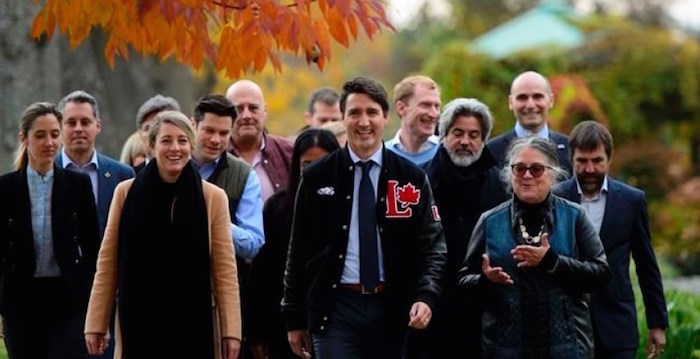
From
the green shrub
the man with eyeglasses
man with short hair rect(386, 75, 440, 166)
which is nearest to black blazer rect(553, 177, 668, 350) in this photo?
man with short hair rect(386, 75, 440, 166)

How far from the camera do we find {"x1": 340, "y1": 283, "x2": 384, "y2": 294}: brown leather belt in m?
8.45

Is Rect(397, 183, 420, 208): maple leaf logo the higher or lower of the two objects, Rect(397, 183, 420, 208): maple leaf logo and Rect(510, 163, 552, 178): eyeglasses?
the lower

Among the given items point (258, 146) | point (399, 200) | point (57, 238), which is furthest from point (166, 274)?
point (258, 146)

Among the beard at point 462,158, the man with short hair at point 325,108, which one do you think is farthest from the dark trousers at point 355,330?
the man with short hair at point 325,108

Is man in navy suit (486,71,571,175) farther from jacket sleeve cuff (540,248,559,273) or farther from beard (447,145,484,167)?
jacket sleeve cuff (540,248,559,273)

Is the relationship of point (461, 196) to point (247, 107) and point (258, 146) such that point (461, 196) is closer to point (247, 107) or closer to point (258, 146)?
point (258, 146)

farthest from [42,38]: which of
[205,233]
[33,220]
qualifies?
[205,233]

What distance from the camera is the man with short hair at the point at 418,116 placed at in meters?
10.7

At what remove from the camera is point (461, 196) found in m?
9.64

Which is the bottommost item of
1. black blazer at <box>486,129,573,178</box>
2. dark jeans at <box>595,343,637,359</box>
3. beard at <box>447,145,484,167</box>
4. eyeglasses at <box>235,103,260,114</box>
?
dark jeans at <box>595,343,637,359</box>

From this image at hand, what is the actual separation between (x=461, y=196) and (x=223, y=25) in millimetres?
1916

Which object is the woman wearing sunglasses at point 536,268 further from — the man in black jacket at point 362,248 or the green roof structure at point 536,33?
the green roof structure at point 536,33

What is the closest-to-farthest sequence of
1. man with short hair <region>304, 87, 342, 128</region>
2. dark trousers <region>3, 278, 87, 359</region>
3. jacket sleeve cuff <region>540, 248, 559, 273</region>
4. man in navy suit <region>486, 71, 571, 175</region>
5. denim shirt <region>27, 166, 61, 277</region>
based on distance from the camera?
jacket sleeve cuff <region>540, 248, 559, 273</region>
dark trousers <region>3, 278, 87, 359</region>
denim shirt <region>27, 166, 61, 277</region>
man in navy suit <region>486, 71, 571, 175</region>
man with short hair <region>304, 87, 342, 128</region>

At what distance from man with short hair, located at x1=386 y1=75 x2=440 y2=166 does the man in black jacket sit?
76.9 inches
